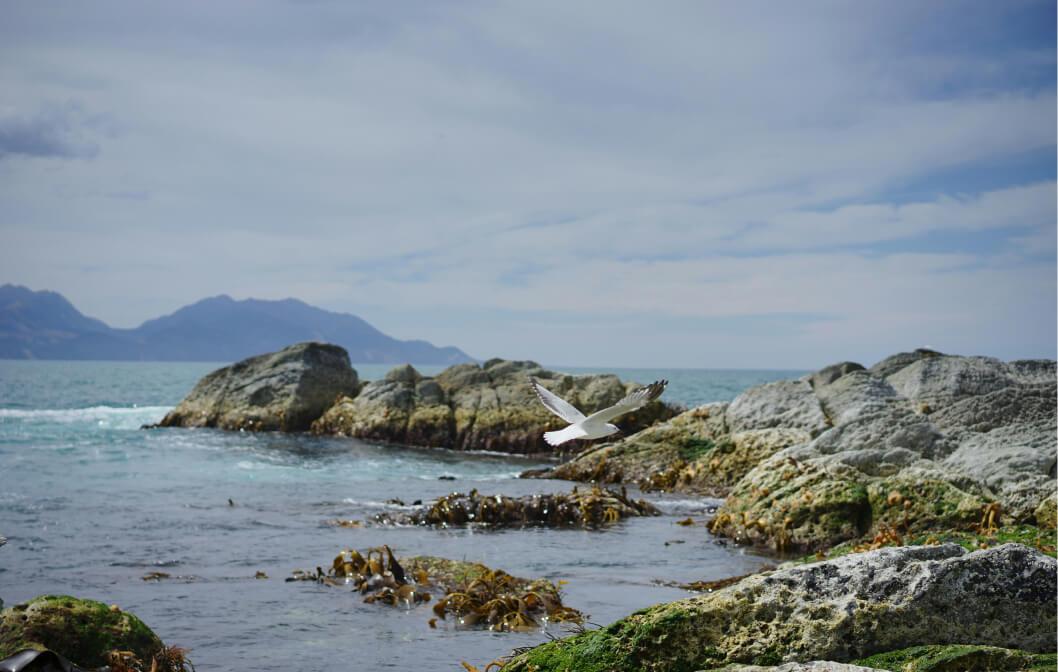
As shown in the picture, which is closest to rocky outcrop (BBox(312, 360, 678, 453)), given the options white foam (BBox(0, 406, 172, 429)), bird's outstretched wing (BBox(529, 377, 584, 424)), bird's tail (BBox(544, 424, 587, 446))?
white foam (BBox(0, 406, 172, 429))

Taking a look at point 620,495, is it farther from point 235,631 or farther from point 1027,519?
point 235,631

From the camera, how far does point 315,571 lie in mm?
12273

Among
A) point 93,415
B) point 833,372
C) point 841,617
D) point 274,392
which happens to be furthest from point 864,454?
point 93,415

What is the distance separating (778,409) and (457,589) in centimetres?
1342

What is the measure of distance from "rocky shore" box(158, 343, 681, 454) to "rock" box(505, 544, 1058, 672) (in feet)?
84.5

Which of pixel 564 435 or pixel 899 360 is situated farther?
pixel 899 360

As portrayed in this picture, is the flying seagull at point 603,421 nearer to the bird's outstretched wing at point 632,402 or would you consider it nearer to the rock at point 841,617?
the bird's outstretched wing at point 632,402

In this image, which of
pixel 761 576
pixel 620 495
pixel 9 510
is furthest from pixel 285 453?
pixel 761 576

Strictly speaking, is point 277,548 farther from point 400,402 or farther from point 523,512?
point 400,402

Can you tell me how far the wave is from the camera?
144 feet

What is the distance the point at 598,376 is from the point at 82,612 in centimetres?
2694

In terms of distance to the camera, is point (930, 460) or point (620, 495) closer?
point (930, 460)

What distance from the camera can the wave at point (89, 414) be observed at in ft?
144

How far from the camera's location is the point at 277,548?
14.1 m
